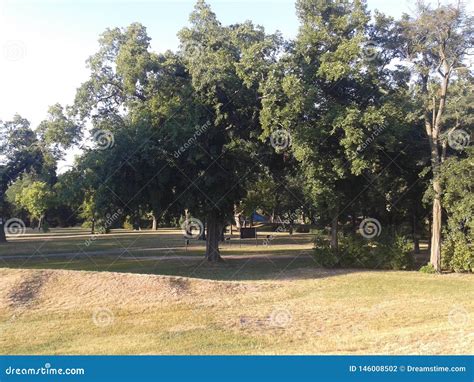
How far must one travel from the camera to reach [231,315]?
10625 millimetres

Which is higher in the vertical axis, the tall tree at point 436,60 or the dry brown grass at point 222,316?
the tall tree at point 436,60

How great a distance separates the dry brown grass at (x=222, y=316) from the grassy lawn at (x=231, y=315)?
0.02 m

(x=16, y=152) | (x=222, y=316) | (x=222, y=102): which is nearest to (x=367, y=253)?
(x=222, y=102)

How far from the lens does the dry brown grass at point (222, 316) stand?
26.5 ft

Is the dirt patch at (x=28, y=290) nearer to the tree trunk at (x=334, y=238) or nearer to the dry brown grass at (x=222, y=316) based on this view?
the dry brown grass at (x=222, y=316)

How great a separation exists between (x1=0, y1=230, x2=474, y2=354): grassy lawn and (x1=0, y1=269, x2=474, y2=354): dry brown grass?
2cm

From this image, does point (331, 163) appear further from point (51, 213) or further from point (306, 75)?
point (51, 213)

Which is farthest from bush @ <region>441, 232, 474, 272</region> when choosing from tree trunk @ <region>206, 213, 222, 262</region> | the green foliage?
the green foliage

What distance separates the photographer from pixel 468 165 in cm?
1708

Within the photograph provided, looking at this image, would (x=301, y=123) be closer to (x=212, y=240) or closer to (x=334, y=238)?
(x=334, y=238)

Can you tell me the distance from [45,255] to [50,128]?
28.3 feet

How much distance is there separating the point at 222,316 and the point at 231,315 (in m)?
0.23

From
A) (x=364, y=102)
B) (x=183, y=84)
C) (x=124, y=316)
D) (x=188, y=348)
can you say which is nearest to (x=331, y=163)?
(x=364, y=102)

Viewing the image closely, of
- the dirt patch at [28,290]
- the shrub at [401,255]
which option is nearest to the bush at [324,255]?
the shrub at [401,255]
